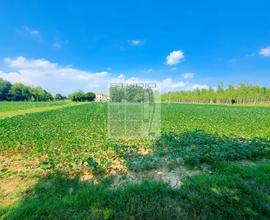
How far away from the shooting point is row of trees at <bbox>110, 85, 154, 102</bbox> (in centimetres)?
836

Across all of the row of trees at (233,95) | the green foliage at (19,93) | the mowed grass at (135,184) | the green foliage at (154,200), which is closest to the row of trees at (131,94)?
the mowed grass at (135,184)

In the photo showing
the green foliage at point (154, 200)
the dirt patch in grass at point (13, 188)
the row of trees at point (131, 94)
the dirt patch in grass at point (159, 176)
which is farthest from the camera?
the row of trees at point (131, 94)

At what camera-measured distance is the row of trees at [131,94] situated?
8.36m

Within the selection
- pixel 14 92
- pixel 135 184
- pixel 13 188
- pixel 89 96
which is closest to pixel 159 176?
pixel 135 184

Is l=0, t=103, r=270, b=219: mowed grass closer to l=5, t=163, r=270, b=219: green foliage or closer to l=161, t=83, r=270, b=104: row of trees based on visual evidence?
l=5, t=163, r=270, b=219: green foliage

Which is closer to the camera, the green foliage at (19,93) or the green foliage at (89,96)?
the green foliage at (19,93)

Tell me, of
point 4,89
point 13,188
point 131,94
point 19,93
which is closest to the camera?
point 13,188

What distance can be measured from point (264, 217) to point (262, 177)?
1.40m

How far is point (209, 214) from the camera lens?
2.87 metres

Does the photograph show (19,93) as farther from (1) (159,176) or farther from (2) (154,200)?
(2) (154,200)

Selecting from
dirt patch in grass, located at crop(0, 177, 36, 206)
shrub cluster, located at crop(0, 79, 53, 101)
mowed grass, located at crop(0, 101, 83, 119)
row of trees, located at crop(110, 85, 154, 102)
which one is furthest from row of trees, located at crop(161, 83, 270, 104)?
shrub cluster, located at crop(0, 79, 53, 101)

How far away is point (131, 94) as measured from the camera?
8.59 metres

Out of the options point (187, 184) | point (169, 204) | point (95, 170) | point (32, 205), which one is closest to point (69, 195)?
point (32, 205)

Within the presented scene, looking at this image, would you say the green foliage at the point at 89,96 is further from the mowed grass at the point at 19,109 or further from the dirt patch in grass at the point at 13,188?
the dirt patch in grass at the point at 13,188
